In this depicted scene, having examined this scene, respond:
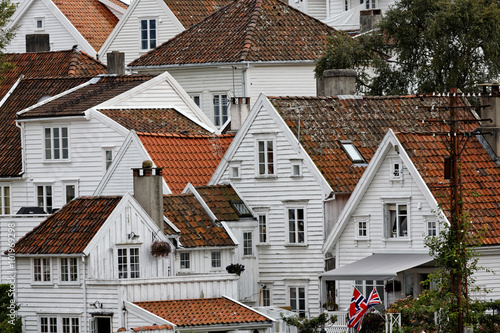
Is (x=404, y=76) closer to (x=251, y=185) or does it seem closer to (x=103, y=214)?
(x=251, y=185)

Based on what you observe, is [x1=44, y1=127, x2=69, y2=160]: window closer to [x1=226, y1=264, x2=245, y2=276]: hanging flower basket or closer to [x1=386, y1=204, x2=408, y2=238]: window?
[x1=226, y1=264, x2=245, y2=276]: hanging flower basket

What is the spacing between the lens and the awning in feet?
186

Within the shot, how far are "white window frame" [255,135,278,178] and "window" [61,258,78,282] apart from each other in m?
8.79

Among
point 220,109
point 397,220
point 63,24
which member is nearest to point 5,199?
point 220,109

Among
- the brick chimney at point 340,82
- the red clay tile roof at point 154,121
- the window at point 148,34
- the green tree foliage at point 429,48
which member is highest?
the window at point 148,34

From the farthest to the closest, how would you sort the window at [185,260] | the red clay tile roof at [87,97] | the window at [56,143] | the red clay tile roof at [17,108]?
1. the red clay tile roof at [17,108]
2. the window at [56,143]
3. the red clay tile roof at [87,97]
4. the window at [185,260]

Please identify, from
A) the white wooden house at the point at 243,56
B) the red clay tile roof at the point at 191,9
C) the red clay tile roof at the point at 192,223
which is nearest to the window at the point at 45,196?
the red clay tile roof at the point at 192,223

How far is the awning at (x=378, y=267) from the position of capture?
186 ft

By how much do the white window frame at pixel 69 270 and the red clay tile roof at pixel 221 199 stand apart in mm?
6357

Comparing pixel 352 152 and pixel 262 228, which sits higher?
pixel 352 152

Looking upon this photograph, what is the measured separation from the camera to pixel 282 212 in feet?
208

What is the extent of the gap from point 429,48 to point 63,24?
95.4ft

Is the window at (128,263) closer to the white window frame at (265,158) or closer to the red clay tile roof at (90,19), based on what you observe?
the white window frame at (265,158)

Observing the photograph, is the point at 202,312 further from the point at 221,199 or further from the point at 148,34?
the point at 148,34
